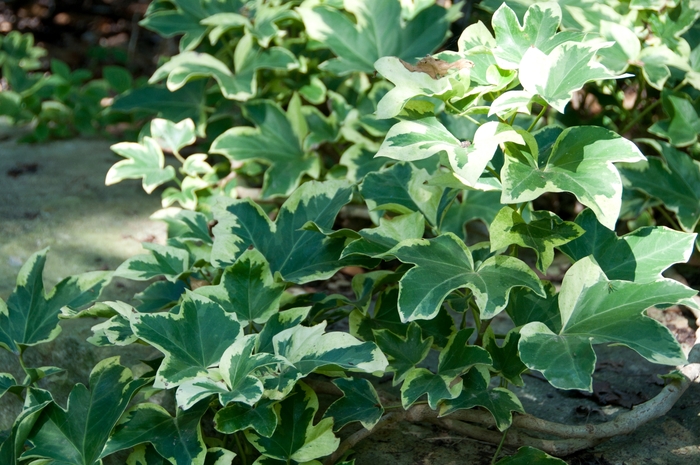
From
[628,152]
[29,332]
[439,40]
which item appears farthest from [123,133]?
[628,152]

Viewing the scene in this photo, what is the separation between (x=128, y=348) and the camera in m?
1.47

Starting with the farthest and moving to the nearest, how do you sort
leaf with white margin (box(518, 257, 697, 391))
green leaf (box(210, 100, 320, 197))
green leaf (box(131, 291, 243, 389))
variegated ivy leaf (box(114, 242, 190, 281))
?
green leaf (box(210, 100, 320, 197)), variegated ivy leaf (box(114, 242, 190, 281)), green leaf (box(131, 291, 243, 389)), leaf with white margin (box(518, 257, 697, 391))

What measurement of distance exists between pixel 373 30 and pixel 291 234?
816 mm

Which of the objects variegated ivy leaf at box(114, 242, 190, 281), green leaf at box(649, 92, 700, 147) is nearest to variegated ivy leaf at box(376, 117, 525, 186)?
variegated ivy leaf at box(114, 242, 190, 281)

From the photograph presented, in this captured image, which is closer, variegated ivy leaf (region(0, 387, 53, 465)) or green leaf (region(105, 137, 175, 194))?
variegated ivy leaf (region(0, 387, 53, 465))

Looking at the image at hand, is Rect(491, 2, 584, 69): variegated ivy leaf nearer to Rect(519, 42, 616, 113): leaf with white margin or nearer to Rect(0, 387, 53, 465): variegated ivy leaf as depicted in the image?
Rect(519, 42, 616, 113): leaf with white margin

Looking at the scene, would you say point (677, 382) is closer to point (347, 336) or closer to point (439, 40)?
point (347, 336)

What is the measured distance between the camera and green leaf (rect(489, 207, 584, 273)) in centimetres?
115

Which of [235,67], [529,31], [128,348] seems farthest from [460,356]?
[235,67]

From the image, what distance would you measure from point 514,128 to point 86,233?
1321 millimetres

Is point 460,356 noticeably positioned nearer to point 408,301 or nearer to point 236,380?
point 408,301

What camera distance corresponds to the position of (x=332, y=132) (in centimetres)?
198

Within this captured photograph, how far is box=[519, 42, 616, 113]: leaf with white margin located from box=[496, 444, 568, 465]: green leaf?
0.56 meters

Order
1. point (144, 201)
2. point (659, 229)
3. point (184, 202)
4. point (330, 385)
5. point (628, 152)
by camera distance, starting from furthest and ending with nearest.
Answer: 1. point (144, 201)
2. point (184, 202)
3. point (330, 385)
4. point (659, 229)
5. point (628, 152)
